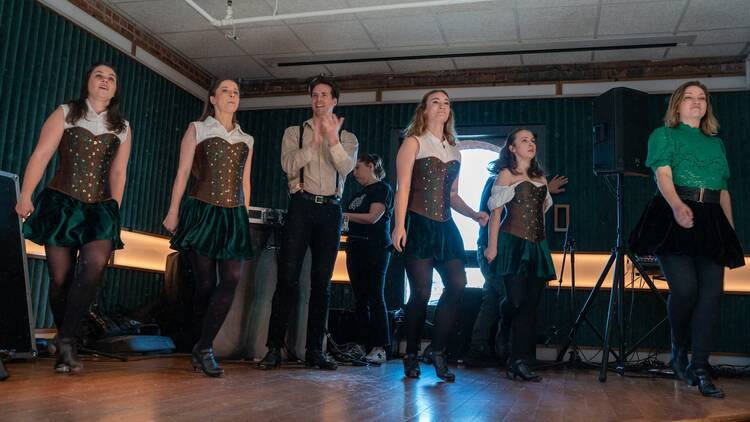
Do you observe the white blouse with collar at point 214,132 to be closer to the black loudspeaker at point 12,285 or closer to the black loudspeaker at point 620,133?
the black loudspeaker at point 12,285

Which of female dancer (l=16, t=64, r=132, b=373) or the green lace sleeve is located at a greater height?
the green lace sleeve

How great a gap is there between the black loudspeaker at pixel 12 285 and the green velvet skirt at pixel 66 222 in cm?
45

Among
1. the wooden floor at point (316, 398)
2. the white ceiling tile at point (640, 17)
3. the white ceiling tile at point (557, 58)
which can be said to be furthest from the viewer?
the white ceiling tile at point (557, 58)

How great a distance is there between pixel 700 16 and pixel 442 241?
3950mm

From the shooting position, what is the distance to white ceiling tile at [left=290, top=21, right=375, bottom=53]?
6.04 m

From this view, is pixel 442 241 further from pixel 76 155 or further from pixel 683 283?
pixel 76 155

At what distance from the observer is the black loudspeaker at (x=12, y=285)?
3.19 metres

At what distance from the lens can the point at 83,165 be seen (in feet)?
9.74

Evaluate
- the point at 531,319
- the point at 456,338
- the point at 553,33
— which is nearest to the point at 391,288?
the point at 456,338

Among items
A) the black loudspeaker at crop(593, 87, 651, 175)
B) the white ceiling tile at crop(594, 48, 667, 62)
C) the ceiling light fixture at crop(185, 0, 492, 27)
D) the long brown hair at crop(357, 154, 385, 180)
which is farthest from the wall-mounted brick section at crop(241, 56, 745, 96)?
the long brown hair at crop(357, 154, 385, 180)

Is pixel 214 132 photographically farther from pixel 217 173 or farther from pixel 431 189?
pixel 431 189

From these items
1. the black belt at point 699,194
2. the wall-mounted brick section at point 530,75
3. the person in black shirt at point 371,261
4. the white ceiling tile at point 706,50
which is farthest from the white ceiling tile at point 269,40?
the black belt at point 699,194

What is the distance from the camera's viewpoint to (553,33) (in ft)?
20.0

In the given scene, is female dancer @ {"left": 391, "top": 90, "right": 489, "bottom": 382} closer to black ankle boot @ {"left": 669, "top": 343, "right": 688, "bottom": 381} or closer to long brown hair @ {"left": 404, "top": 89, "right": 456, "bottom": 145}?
long brown hair @ {"left": 404, "top": 89, "right": 456, "bottom": 145}
